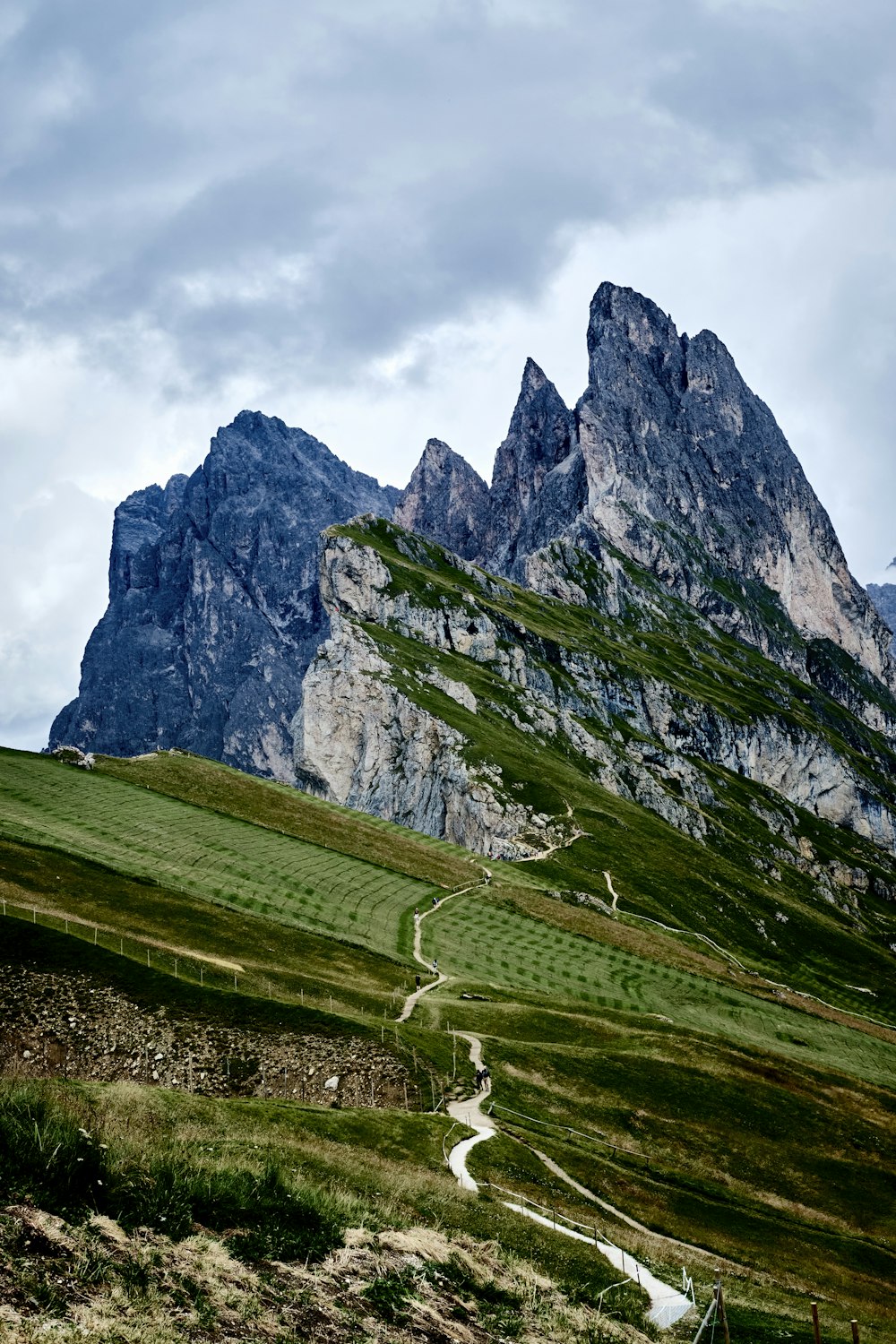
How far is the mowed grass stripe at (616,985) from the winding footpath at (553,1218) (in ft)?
97.7

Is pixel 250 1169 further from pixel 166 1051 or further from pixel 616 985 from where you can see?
pixel 616 985

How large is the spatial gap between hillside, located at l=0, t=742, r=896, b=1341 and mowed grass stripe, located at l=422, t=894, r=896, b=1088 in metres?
0.47

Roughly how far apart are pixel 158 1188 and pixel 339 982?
49.0 m

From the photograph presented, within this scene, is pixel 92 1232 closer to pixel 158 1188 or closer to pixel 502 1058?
pixel 158 1188

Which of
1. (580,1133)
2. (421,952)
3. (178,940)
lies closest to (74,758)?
(421,952)

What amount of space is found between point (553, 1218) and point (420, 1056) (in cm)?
1909

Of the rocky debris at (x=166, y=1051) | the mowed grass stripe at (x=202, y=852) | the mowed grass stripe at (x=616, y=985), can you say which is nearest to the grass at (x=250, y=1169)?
the rocky debris at (x=166, y=1051)

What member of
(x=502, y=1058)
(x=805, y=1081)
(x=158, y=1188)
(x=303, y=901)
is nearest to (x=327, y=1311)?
(x=158, y=1188)

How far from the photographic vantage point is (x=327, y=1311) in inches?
720

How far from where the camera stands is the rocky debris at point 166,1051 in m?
43.7

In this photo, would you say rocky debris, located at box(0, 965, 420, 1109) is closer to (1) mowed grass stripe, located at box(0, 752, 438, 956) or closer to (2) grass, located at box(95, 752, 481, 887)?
(1) mowed grass stripe, located at box(0, 752, 438, 956)

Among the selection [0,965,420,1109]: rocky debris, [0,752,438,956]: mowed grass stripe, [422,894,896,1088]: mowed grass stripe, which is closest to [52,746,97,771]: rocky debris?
[0,752,438,956]: mowed grass stripe

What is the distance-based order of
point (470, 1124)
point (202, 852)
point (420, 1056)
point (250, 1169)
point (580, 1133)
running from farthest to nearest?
1. point (202, 852)
2. point (420, 1056)
3. point (580, 1133)
4. point (470, 1124)
5. point (250, 1169)

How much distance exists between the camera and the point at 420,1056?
52188 mm
